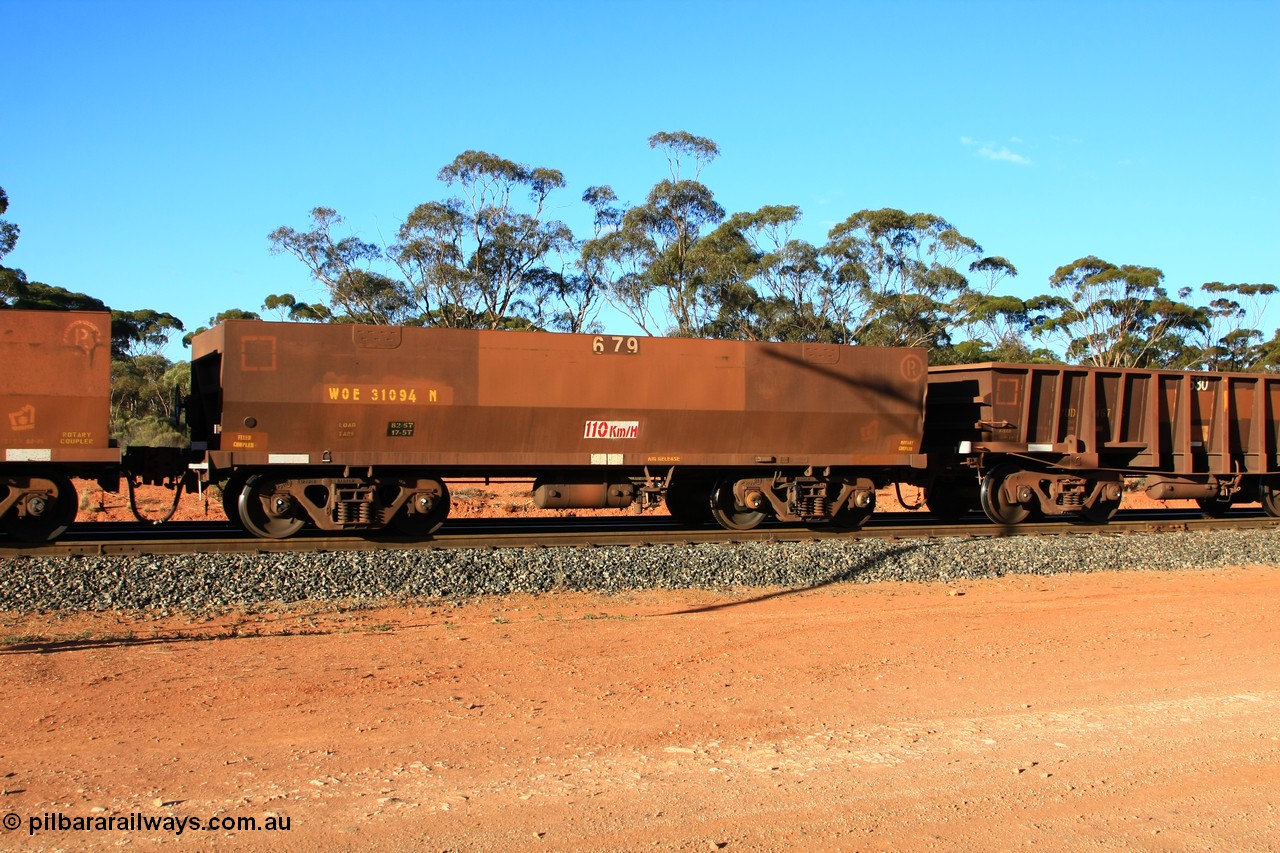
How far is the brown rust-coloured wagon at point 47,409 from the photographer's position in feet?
36.6

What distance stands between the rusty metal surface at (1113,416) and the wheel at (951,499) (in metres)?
0.84

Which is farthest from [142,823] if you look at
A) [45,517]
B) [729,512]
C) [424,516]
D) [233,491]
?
[729,512]

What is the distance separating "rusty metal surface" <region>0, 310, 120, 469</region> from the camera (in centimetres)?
1114

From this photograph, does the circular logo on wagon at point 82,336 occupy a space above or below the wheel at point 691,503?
above

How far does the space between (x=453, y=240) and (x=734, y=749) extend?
39280 mm

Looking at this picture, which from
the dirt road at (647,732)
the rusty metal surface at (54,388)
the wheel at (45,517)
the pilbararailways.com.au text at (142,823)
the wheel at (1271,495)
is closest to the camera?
the pilbararailways.com.au text at (142,823)

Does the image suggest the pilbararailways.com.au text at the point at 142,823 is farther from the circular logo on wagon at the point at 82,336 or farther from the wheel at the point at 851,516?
the wheel at the point at 851,516

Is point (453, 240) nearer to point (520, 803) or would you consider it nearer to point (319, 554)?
point (319, 554)

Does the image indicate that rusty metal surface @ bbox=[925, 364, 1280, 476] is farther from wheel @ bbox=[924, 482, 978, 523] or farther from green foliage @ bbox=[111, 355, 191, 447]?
green foliage @ bbox=[111, 355, 191, 447]

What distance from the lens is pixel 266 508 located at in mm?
12523

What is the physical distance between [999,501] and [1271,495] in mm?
6206

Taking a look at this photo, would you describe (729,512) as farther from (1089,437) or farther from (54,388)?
(54,388)

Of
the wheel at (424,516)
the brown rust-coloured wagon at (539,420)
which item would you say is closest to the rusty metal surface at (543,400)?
the brown rust-coloured wagon at (539,420)

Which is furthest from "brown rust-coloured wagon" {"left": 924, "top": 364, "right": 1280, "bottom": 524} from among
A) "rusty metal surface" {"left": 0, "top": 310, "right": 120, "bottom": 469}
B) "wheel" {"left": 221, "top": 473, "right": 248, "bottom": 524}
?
"rusty metal surface" {"left": 0, "top": 310, "right": 120, "bottom": 469}
